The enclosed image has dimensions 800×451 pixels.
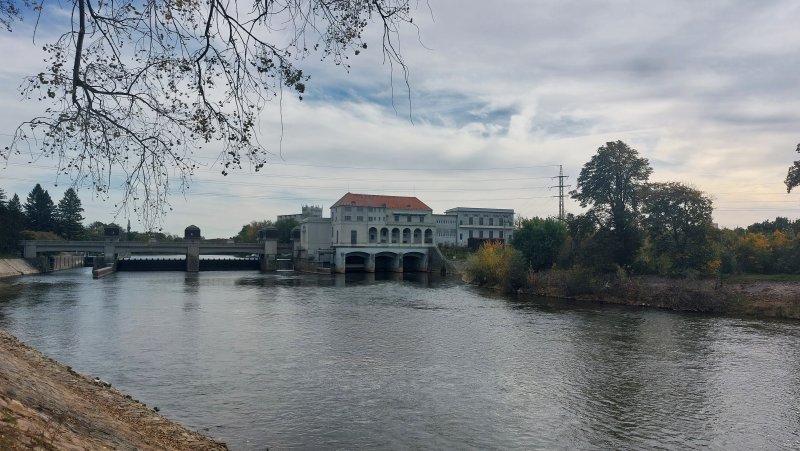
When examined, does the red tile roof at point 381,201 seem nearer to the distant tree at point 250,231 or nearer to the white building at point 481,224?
the white building at point 481,224

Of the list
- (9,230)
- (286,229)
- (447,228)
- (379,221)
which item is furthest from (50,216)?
(447,228)

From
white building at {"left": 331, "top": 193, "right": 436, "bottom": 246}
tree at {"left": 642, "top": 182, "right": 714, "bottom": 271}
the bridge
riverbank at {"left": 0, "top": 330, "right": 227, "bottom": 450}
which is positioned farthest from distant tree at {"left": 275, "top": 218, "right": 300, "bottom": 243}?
riverbank at {"left": 0, "top": 330, "right": 227, "bottom": 450}

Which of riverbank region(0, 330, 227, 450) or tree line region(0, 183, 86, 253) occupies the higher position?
tree line region(0, 183, 86, 253)

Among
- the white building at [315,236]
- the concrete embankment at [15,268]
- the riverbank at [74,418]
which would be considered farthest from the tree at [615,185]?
the concrete embankment at [15,268]

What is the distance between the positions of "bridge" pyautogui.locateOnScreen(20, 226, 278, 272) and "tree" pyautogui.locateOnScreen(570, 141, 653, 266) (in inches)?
2790

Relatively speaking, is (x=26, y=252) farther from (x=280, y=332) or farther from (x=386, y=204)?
(x=280, y=332)

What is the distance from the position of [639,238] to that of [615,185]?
6.47 m

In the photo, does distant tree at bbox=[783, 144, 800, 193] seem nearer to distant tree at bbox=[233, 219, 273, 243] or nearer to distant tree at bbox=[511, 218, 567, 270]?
distant tree at bbox=[511, 218, 567, 270]

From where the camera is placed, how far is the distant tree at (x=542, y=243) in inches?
2606

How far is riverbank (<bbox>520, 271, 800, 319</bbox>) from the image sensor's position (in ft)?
146

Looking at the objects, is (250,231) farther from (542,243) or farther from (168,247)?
(542,243)

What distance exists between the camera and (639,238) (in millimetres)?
57938

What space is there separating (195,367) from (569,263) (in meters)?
48.3

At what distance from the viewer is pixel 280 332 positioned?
34.7 metres
